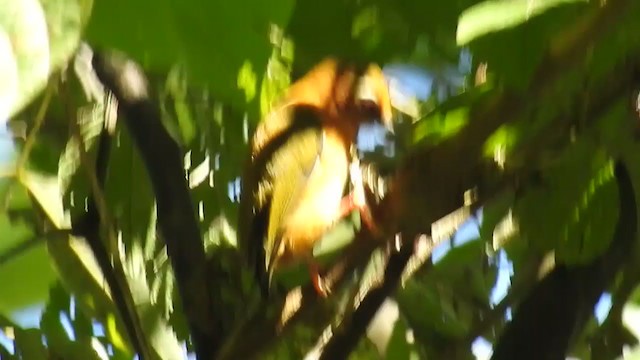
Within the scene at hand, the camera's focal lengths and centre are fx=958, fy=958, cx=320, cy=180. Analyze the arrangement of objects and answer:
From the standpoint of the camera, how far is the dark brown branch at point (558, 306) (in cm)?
48

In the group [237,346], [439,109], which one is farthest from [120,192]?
[439,109]

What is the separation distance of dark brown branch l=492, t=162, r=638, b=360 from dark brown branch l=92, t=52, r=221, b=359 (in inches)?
6.0

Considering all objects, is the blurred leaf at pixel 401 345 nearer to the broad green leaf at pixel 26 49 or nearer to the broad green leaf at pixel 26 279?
the broad green leaf at pixel 26 279

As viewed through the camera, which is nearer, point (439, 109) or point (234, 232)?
point (439, 109)

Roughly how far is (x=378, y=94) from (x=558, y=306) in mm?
178

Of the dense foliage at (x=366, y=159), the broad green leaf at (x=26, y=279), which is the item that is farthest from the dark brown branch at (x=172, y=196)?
the broad green leaf at (x=26, y=279)

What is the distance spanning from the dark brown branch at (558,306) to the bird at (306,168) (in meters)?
0.10

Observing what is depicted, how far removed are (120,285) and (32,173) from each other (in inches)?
4.6

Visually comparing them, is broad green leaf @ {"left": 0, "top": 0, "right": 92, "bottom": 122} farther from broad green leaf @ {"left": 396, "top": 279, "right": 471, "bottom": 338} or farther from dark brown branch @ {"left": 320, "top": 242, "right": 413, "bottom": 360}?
broad green leaf @ {"left": 396, "top": 279, "right": 471, "bottom": 338}

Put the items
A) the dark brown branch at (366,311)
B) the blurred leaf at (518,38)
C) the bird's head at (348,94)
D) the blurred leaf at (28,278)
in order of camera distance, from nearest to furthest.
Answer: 1. the blurred leaf at (518,38)
2. the dark brown branch at (366,311)
3. the bird's head at (348,94)
4. the blurred leaf at (28,278)

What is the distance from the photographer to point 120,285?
550 mm

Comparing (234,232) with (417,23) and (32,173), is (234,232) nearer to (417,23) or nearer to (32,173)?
(32,173)

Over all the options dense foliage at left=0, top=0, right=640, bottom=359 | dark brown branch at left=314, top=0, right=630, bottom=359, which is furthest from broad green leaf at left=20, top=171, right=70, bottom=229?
dark brown branch at left=314, top=0, right=630, bottom=359

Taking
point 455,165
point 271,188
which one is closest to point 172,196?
point 271,188
